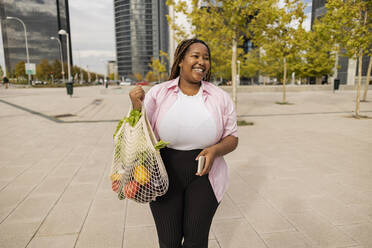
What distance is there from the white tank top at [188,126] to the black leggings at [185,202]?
0.07 meters

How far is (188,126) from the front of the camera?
1649mm

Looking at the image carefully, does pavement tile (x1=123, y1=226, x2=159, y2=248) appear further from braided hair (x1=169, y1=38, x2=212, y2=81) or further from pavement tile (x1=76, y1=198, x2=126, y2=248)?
braided hair (x1=169, y1=38, x2=212, y2=81)

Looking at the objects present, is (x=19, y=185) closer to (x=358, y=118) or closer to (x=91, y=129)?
(x=91, y=129)

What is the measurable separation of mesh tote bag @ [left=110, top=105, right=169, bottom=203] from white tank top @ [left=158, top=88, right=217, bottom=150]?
139mm

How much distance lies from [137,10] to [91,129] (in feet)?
464

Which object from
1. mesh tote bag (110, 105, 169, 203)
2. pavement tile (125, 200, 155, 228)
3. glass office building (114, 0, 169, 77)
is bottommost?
pavement tile (125, 200, 155, 228)

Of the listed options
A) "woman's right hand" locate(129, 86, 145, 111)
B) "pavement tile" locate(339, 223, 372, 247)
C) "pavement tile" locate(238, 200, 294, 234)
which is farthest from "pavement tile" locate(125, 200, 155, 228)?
"pavement tile" locate(339, 223, 372, 247)

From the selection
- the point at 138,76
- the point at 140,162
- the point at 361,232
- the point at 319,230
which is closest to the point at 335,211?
the point at 361,232

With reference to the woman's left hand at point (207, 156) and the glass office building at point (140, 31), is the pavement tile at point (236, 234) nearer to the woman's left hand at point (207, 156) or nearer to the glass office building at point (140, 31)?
the woman's left hand at point (207, 156)

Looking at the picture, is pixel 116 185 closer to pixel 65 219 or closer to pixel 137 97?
pixel 137 97

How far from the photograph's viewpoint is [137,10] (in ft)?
445

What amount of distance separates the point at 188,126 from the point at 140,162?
1.23 ft

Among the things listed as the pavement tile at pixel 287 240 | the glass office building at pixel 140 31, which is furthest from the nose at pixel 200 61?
the glass office building at pixel 140 31

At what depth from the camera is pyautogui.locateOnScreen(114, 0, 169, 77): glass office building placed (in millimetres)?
135500
